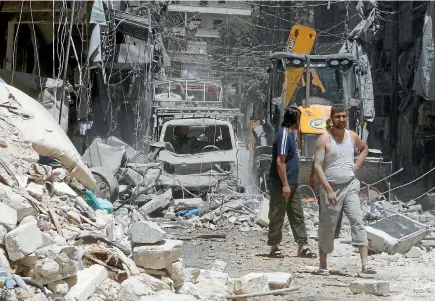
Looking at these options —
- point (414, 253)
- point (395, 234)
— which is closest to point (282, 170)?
point (395, 234)

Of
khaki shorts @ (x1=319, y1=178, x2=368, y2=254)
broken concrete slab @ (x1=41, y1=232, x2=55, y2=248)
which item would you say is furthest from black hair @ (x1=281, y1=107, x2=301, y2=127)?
broken concrete slab @ (x1=41, y1=232, x2=55, y2=248)

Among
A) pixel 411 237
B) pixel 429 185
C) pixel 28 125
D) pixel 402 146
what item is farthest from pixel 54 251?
pixel 402 146

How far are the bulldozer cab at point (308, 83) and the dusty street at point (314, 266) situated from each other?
3.76m

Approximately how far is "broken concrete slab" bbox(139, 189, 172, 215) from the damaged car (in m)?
0.81

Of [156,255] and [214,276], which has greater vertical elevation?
[156,255]

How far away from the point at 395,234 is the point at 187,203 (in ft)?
15.8

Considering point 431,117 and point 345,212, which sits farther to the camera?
point 431,117

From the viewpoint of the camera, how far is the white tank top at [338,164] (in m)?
7.20

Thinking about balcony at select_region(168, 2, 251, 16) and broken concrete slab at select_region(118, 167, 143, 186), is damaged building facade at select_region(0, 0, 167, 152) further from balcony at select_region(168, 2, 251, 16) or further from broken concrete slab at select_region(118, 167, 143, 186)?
balcony at select_region(168, 2, 251, 16)

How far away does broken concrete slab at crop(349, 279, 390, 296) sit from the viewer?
6258 mm

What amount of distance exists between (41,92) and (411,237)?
614 centimetres

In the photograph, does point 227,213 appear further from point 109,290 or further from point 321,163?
point 109,290

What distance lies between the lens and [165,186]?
43.9ft

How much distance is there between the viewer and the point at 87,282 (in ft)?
17.0
